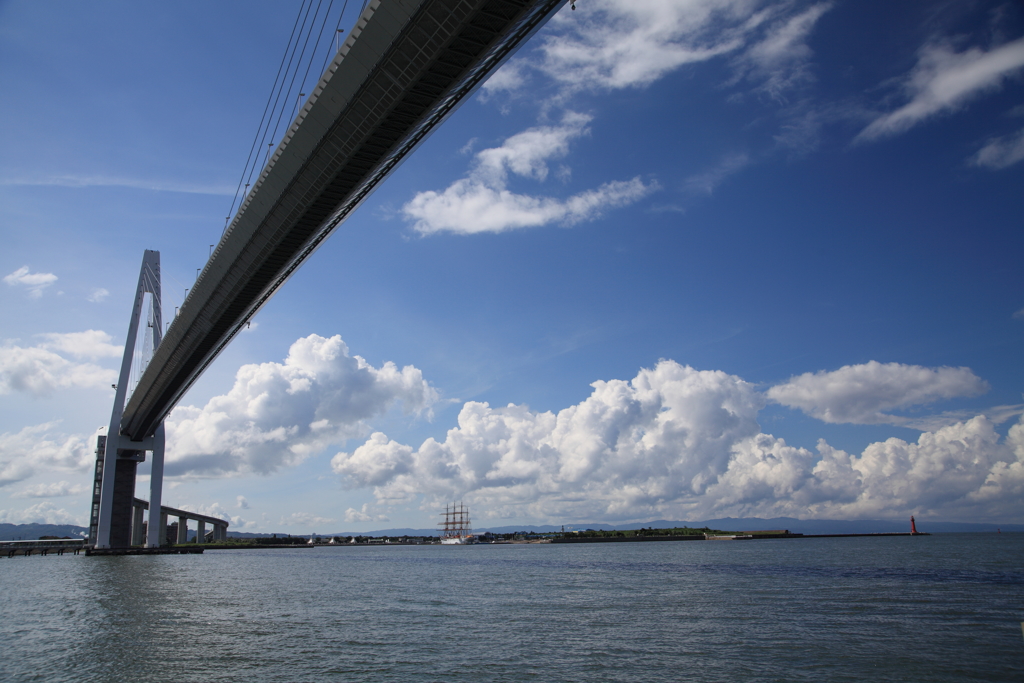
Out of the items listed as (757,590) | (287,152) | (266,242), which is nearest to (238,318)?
(266,242)

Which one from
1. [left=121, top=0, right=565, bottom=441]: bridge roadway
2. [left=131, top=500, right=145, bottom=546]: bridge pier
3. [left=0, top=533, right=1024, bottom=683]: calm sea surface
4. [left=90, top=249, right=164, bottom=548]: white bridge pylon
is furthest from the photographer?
[left=131, top=500, right=145, bottom=546]: bridge pier

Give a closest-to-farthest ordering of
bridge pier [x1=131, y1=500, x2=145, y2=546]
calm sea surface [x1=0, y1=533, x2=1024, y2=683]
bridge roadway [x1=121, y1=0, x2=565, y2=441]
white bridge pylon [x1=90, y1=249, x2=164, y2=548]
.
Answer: calm sea surface [x1=0, y1=533, x2=1024, y2=683]
bridge roadway [x1=121, y1=0, x2=565, y2=441]
white bridge pylon [x1=90, y1=249, x2=164, y2=548]
bridge pier [x1=131, y1=500, x2=145, y2=546]

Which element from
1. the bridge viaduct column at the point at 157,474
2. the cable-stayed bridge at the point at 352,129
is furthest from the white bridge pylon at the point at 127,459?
the cable-stayed bridge at the point at 352,129

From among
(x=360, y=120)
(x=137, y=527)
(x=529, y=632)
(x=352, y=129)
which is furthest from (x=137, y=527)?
(x=360, y=120)

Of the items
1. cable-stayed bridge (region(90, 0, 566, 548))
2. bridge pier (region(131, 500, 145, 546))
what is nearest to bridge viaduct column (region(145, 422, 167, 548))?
cable-stayed bridge (region(90, 0, 566, 548))

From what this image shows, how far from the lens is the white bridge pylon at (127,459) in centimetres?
7475

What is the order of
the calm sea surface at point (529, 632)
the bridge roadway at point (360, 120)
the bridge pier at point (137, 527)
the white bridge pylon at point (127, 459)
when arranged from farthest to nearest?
1. the bridge pier at point (137, 527)
2. the white bridge pylon at point (127, 459)
3. the bridge roadway at point (360, 120)
4. the calm sea surface at point (529, 632)

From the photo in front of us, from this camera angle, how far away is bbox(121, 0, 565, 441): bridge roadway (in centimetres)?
1712

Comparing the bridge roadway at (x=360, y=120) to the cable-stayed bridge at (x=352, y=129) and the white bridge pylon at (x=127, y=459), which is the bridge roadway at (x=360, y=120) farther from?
the white bridge pylon at (x=127, y=459)

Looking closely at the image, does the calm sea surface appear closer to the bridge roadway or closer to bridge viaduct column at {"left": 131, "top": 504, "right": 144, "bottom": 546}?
the bridge roadway

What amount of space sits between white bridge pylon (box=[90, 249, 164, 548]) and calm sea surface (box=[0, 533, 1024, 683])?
41277mm

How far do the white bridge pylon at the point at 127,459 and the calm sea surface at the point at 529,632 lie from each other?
41277 mm

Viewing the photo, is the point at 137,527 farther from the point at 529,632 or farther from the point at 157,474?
the point at 529,632

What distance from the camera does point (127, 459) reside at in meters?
80.8
